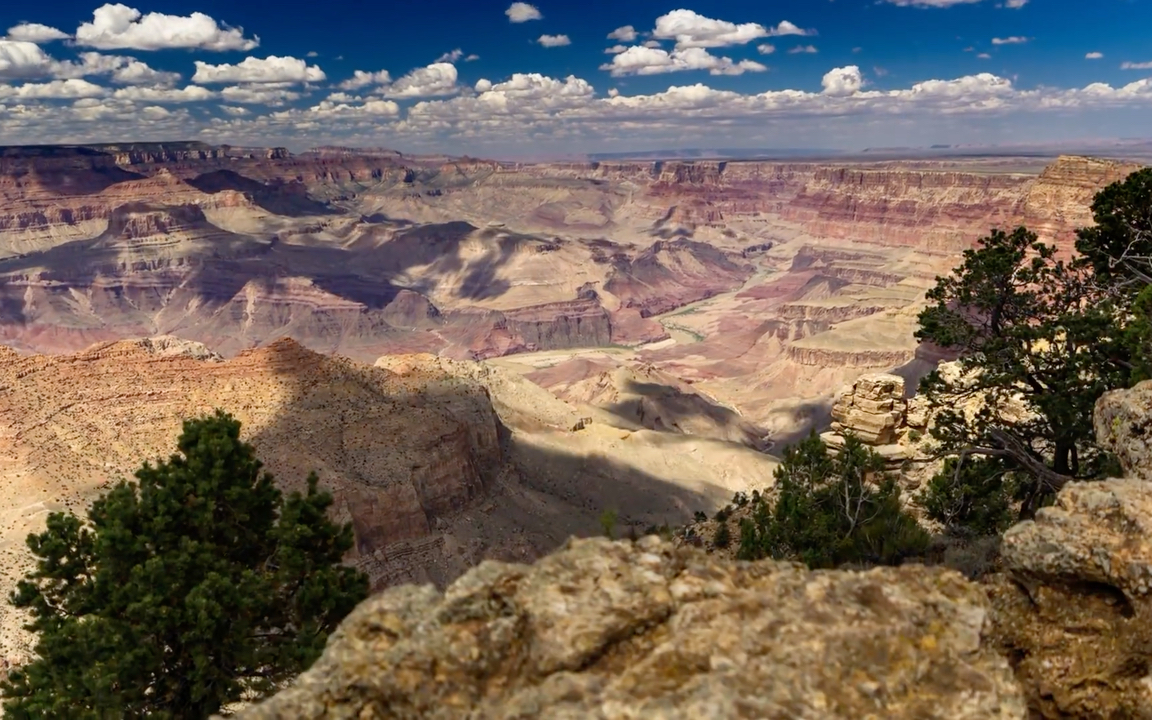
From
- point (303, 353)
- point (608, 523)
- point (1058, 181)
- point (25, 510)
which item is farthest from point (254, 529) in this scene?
point (1058, 181)

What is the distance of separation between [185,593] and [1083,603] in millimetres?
14998

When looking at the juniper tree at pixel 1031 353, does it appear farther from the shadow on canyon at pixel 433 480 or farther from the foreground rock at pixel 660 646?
the shadow on canyon at pixel 433 480

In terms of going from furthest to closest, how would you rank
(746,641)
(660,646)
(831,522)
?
(831,522)
(660,646)
(746,641)

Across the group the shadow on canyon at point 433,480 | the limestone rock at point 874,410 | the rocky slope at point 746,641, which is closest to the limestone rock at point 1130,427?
the rocky slope at point 746,641

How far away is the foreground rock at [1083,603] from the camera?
22.9ft

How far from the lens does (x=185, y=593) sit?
14.5m

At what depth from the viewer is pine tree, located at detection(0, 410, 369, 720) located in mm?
13500

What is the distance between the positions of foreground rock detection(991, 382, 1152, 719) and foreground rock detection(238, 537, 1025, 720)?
147 centimetres

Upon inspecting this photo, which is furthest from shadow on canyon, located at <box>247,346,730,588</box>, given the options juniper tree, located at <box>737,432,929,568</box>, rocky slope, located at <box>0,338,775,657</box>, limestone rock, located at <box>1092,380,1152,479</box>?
limestone rock, located at <box>1092,380,1152,479</box>

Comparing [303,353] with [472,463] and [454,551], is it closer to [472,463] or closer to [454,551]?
[472,463]

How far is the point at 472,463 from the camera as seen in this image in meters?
60.6

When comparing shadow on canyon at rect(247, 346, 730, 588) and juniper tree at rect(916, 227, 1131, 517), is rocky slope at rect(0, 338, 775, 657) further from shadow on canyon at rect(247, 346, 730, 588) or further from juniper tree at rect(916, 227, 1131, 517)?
juniper tree at rect(916, 227, 1131, 517)

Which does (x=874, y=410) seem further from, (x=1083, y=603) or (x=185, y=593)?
(x=185, y=593)

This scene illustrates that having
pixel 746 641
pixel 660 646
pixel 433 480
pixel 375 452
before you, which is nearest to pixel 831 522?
pixel 746 641
